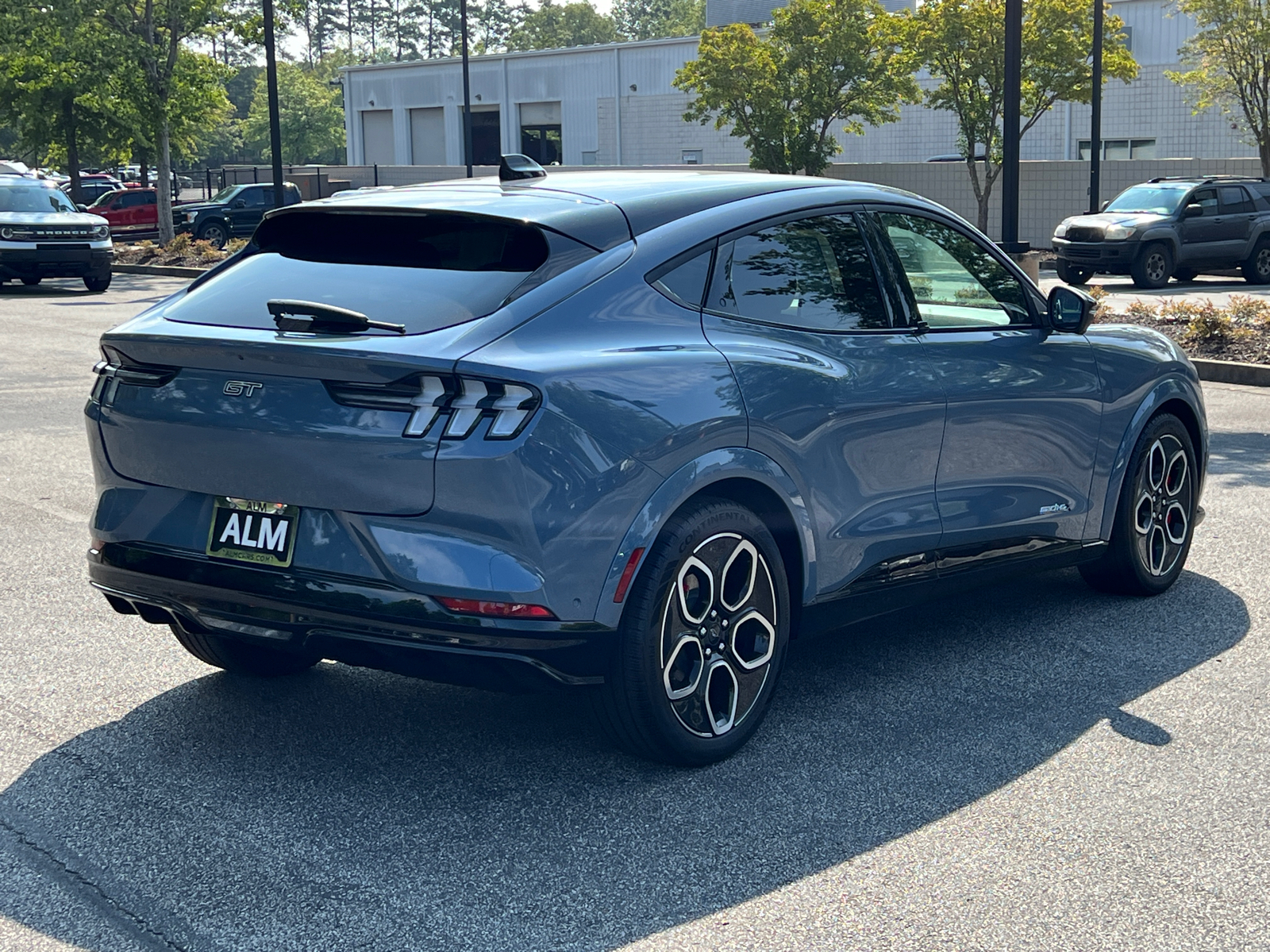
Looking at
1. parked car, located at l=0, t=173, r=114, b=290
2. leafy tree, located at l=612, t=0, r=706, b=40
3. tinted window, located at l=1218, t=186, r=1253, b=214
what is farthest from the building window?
leafy tree, located at l=612, t=0, r=706, b=40

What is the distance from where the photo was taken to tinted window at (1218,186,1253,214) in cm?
2614

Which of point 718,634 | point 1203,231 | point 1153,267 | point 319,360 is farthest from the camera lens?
point 1203,231

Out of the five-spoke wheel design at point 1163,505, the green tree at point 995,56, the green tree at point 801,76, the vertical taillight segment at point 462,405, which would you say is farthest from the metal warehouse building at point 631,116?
the vertical taillight segment at point 462,405

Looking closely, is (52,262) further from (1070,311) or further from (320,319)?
(320,319)

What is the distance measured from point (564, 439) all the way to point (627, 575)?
0.43m

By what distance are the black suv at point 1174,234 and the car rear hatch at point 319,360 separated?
22321mm

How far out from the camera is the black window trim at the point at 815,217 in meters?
4.69

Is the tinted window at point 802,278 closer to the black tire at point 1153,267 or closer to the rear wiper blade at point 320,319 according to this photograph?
the rear wiper blade at point 320,319

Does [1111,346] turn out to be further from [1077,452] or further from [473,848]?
[473,848]

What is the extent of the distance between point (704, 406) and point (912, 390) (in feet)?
3.53

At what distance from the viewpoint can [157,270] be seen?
3341 cm

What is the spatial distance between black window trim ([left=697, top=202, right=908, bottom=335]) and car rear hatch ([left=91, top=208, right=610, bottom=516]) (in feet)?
1.75

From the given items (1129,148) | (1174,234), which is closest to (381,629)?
(1174,234)

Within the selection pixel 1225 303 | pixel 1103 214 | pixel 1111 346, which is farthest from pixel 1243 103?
pixel 1111 346
